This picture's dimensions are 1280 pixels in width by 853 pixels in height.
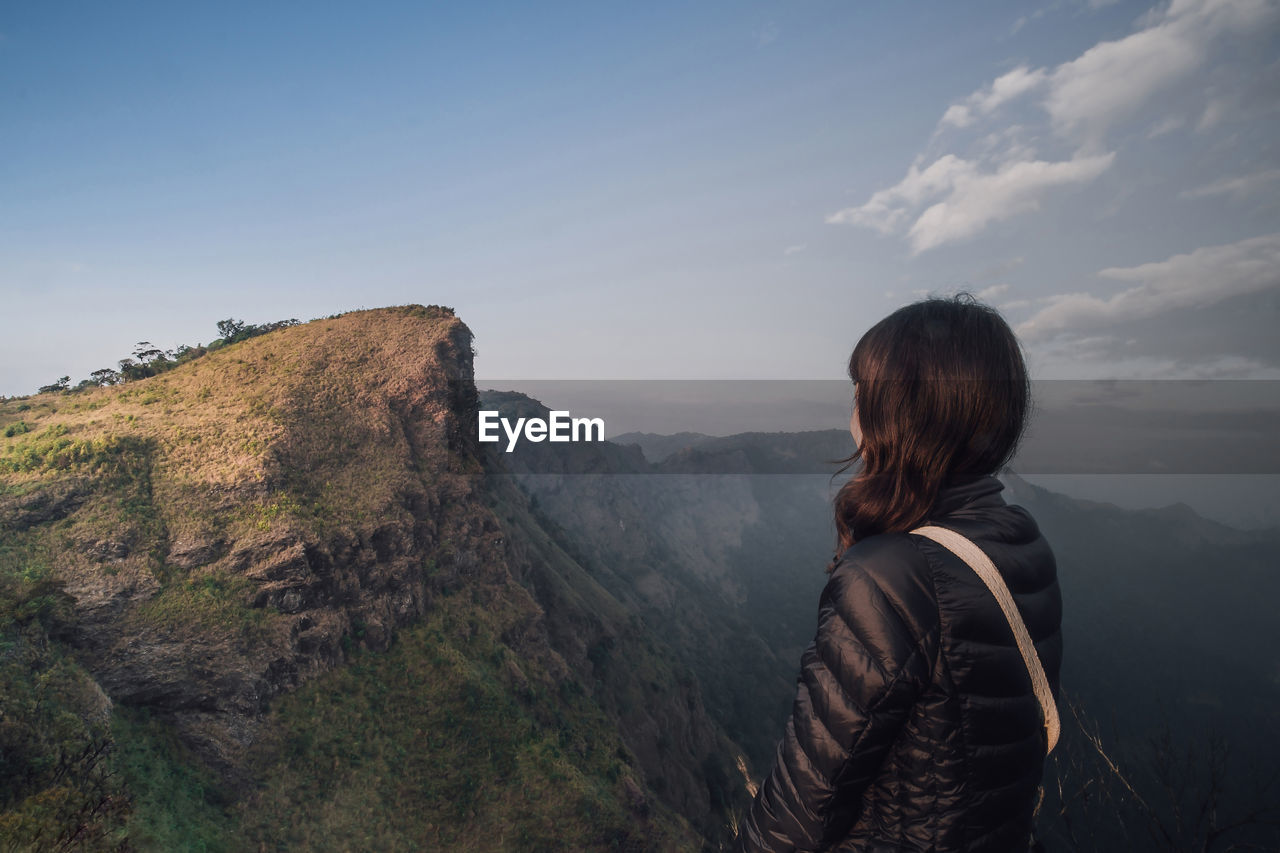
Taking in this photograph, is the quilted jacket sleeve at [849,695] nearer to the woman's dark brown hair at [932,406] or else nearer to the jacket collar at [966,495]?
the woman's dark brown hair at [932,406]

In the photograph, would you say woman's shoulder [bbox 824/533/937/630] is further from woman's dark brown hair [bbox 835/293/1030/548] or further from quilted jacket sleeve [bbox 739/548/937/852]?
woman's dark brown hair [bbox 835/293/1030/548]

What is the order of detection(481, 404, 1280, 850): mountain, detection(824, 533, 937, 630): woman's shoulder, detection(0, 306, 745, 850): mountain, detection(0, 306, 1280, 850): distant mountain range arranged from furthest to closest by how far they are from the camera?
1. detection(481, 404, 1280, 850): mountain
2. detection(0, 306, 745, 850): mountain
3. detection(0, 306, 1280, 850): distant mountain range
4. detection(824, 533, 937, 630): woman's shoulder

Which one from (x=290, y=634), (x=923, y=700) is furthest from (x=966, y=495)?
(x=290, y=634)

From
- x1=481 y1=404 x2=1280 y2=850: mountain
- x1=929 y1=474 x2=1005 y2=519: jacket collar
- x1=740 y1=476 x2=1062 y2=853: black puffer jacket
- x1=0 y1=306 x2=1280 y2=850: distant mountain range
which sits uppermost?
x1=929 y1=474 x2=1005 y2=519: jacket collar

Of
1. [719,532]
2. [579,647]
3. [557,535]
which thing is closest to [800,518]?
[719,532]

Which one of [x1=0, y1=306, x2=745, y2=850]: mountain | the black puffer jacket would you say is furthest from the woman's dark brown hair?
[x1=0, y1=306, x2=745, y2=850]: mountain

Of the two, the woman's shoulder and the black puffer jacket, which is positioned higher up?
the woman's shoulder

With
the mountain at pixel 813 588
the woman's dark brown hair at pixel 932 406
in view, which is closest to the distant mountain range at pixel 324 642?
the woman's dark brown hair at pixel 932 406

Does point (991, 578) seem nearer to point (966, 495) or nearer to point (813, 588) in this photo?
point (966, 495)
